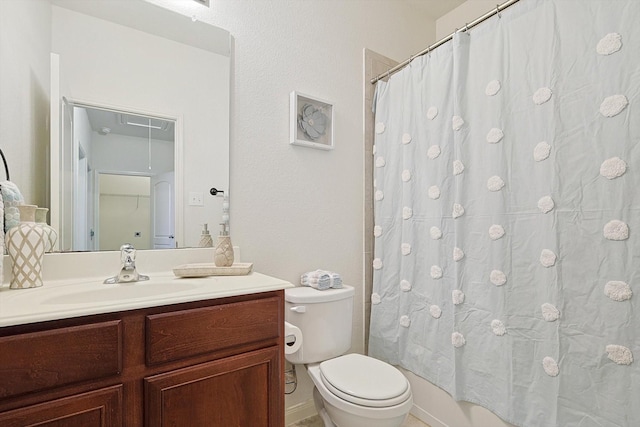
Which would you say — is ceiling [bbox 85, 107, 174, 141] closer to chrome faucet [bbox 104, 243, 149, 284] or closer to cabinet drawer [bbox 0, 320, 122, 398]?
chrome faucet [bbox 104, 243, 149, 284]

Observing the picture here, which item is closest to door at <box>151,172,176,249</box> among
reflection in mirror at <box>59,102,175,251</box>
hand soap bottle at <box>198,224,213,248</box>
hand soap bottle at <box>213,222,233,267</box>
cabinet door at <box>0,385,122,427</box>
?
reflection in mirror at <box>59,102,175,251</box>

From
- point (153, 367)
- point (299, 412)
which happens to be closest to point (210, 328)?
point (153, 367)

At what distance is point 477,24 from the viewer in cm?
150

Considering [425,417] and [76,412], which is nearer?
[76,412]

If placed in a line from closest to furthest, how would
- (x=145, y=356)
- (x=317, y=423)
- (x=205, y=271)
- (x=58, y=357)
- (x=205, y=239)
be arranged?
1. (x=58, y=357)
2. (x=145, y=356)
3. (x=205, y=271)
4. (x=205, y=239)
5. (x=317, y=423)

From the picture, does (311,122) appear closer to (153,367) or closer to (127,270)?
(127,270)

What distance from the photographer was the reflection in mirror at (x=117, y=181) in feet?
4.19

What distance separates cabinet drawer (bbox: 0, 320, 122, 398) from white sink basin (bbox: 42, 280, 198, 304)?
0.73 feet

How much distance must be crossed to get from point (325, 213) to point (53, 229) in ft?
4.07

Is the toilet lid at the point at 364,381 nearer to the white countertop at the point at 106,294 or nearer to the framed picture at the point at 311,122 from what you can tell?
the white countertop at the point at 106,294

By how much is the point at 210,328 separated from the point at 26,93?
3.61ft

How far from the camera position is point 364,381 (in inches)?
55.0

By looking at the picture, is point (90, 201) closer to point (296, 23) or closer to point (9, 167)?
point (9, 167)

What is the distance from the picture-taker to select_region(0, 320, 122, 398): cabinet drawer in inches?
29.0
